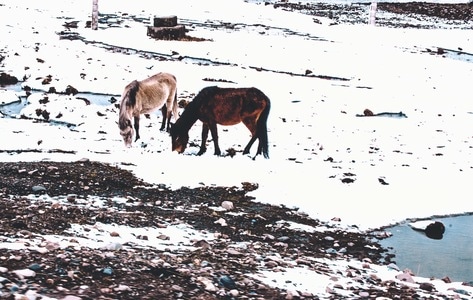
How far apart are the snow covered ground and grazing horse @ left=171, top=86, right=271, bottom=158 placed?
17.4 inches

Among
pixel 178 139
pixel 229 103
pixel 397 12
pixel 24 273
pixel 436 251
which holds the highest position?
pixel 397 12

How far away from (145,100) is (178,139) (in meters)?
2.00

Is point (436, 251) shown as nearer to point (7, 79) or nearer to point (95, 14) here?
point (7, 79)

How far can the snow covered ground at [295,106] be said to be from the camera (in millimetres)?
10047

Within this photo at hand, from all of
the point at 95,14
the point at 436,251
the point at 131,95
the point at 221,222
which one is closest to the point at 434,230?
the point at 436,251

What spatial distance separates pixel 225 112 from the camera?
1198cm

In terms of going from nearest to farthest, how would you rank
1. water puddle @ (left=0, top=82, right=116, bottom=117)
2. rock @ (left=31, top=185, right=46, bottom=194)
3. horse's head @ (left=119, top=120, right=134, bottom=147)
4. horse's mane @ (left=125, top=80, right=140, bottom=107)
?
rock @ (left=31, top=185, right=46, bottom=194), horse's head @ (left=119, top=120, right=134, bottom=147), horse's mane @ (left=125, top=80, right=140, bottom=107), water puddle @ (left=0, top=82, right=116, bottom=117)

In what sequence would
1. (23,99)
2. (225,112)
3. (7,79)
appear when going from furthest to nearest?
1. (7,79)
2. (23,99)
3. (225,112)

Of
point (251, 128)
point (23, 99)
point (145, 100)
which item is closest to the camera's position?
point (251, 128)

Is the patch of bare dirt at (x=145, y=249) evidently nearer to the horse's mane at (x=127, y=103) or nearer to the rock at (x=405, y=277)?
the rock at (x=405, y=277)

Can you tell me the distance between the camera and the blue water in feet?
23.5

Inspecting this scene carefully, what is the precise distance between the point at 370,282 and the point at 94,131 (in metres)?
9.32

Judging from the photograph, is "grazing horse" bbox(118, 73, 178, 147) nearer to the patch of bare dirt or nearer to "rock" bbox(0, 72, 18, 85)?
the patch of bare dirt

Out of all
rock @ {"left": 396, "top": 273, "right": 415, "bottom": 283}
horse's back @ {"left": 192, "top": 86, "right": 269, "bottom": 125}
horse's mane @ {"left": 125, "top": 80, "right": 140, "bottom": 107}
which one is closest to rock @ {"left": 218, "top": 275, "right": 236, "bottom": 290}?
rock @ {"left": 396, "top": 273, "right": 415, "bottom": 283}
